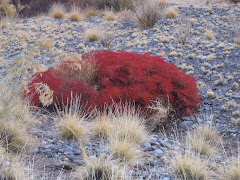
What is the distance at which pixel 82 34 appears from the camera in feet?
33.1

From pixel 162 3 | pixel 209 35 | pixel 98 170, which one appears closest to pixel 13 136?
A: pixel 98 170

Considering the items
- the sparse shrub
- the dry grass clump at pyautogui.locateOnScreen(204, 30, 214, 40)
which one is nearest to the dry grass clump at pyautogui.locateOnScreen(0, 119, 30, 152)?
the sparse shrub

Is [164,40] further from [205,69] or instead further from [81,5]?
[81,5]

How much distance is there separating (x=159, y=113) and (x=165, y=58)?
10.5 feet

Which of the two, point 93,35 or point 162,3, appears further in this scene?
point 162,3

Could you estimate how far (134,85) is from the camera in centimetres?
484

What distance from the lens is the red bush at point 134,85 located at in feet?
15.4

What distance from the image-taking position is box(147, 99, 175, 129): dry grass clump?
4620 mm

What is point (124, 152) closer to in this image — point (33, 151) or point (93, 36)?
point (33, 151)

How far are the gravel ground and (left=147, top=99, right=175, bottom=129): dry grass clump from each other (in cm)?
22

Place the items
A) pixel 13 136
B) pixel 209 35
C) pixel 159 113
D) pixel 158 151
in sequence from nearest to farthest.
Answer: pixel 13 136, pixel 158 151, pixel 159 113, pixel 209 35

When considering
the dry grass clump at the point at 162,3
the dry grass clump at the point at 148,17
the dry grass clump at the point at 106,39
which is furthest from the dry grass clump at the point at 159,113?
the dry grass clump at the point at 162,3

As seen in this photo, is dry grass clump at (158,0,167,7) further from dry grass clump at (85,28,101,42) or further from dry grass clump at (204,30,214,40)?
dry grass clump at (85,28,101,42)

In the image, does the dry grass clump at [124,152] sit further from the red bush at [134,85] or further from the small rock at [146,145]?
the red bush at [134,85]
